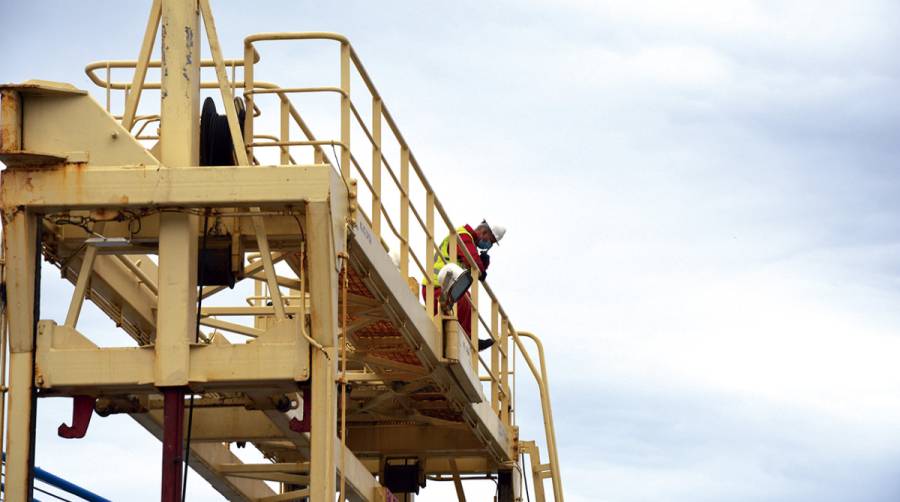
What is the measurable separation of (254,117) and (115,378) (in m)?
3.11

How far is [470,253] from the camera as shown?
2488cm

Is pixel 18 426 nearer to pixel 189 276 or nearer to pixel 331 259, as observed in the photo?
pixel 189 276

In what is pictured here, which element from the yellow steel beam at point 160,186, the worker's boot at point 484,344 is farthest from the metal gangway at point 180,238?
the worker's boot at point 484,344

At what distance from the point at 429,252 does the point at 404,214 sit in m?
1.22

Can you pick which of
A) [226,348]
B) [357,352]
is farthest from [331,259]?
[357,352]

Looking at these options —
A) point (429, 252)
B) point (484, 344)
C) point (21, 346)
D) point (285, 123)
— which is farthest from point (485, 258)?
point (21, 346)

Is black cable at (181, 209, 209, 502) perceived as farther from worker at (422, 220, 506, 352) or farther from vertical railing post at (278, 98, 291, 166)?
worker at (422, 220, 506, 352)

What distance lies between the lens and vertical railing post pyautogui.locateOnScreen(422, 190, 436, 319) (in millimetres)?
22062

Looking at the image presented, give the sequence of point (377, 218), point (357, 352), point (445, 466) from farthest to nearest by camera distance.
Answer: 1. point (445, 466)
2. point (357, 352)
3. point (377, 218)

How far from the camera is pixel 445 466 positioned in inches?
1142

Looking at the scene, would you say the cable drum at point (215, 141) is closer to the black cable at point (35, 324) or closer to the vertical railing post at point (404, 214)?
the black cable at point (35, 324)

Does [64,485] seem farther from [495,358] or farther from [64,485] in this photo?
[495,358]

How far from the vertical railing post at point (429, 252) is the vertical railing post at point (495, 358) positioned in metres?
3.64

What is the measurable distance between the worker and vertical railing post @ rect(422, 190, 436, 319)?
885 mm
